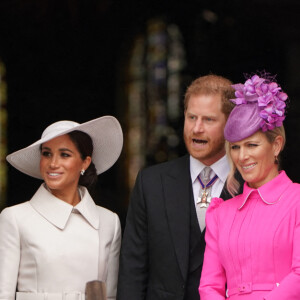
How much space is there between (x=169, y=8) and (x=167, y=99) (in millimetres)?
903

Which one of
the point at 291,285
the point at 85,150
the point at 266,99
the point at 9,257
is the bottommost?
the point at 291,285

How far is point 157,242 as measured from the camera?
4.92 m

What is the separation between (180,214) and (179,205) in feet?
0.17

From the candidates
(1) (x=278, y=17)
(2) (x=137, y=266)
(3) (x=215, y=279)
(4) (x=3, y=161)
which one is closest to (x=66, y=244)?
(2) (x=137, y=266)

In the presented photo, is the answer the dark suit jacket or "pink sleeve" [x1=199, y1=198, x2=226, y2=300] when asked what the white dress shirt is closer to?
the dark suit jacket

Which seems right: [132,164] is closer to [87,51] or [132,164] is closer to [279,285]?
[87,51]

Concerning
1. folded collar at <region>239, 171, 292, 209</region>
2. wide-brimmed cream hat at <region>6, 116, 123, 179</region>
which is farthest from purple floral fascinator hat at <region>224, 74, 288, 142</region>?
wide-brimmed cream hat at <region>6, 116, 123, 179</region>

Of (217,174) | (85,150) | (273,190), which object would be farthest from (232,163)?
(85,150)

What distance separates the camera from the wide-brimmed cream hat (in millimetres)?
5031

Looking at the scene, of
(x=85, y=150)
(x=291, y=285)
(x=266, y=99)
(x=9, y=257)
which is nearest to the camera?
(x=291, y=285)

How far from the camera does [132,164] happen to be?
34.6 ft

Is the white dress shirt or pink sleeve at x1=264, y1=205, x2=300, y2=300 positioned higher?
→ the white dress shirt

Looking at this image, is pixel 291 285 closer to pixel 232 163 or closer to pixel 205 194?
pixel 232 163

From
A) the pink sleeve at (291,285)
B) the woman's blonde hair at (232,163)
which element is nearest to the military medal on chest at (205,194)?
the woman's blonde hair at (232,163)
